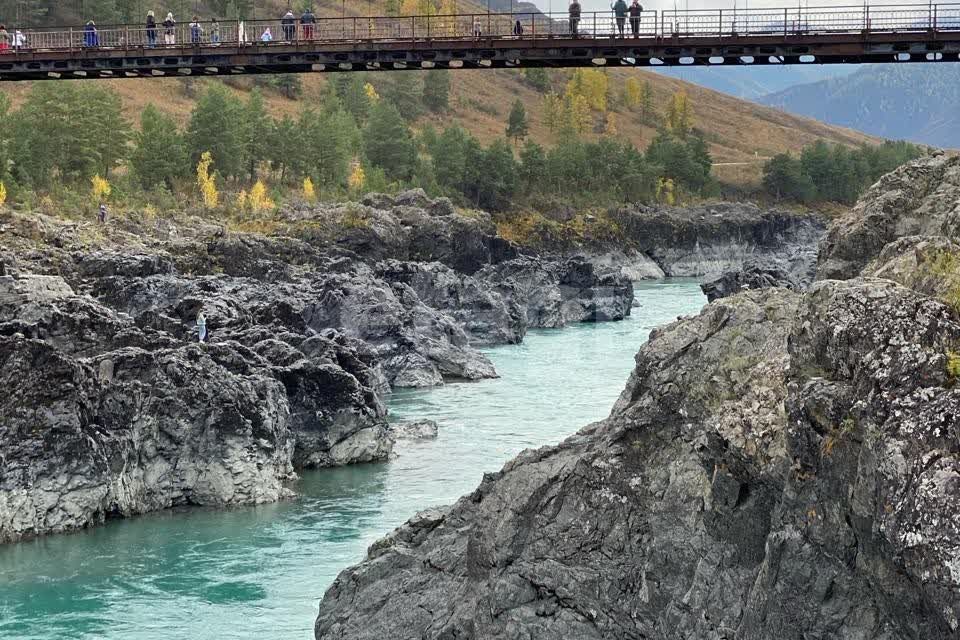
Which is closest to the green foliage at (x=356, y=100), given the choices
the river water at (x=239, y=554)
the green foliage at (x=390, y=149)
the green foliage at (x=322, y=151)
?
the green foliage at (x=390, y=149)

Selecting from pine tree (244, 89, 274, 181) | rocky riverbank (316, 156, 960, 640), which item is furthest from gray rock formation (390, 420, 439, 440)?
pine tree (244, 89, 274, 181)

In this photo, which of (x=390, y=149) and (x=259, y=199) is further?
(x=390, y=149)

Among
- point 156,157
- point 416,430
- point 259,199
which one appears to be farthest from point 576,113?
point 416,430

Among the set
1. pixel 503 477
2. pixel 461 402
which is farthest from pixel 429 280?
pixel 503 477

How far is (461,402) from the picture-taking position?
51.8 m

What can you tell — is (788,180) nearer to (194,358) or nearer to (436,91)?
(436,91)

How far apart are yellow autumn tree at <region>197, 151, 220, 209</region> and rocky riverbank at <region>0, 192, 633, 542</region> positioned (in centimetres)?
1635

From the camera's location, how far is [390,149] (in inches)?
5138

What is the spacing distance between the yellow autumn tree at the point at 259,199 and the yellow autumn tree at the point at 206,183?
2.68 metres

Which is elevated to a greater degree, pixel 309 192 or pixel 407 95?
pixel 407 95

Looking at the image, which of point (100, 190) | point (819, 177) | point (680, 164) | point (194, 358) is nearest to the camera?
point (194, 358)

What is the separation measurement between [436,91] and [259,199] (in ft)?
317

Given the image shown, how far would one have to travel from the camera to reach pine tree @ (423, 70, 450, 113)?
192375 mm

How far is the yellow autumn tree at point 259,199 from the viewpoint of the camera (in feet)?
306
